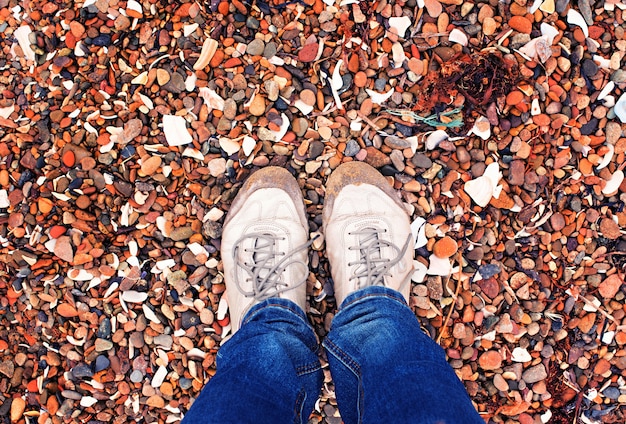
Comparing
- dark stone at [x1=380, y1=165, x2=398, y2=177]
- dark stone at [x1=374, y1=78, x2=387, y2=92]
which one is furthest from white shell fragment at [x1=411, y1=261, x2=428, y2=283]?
dark stone at [x1=374, y1=78, x2=387, y2=92]

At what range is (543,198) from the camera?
179cm

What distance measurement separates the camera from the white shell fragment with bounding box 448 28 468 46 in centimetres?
175

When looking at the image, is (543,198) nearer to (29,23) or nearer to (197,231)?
(197,231)

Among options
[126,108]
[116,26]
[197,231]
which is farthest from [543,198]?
[116,26]

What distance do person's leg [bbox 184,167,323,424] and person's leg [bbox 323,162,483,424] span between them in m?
0.12

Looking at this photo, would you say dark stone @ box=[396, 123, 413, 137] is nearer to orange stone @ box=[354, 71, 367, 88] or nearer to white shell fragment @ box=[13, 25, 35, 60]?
orange stone @ box=[354, 71, 367, 88]

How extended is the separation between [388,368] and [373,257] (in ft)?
1.84

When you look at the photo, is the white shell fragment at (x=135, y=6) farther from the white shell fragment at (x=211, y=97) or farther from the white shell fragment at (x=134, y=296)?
the white shell fragment at (x=134, y=296)

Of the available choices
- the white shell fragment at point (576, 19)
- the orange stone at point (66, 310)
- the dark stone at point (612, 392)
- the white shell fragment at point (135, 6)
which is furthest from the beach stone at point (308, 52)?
the dark stone at point (612, 392)

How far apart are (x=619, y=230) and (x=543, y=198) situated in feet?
1.04

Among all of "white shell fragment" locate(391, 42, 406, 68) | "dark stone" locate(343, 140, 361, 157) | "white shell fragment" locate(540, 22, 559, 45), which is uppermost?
"white shell fragment" locate(540, 22, 559, 45)

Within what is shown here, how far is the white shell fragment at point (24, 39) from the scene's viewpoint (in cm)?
181

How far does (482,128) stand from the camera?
5.82ft

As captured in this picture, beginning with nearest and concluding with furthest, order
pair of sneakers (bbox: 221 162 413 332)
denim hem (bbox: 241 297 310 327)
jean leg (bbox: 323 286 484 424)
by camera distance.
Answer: jean leg (bbox: 323 286 484 424) → denim hem (bbox: 241 297 310 327) → pair of sneakers (bbox: 221 162 413 332)
